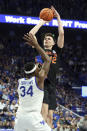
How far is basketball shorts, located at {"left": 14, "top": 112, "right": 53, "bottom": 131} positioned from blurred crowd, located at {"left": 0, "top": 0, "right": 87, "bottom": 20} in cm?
1376

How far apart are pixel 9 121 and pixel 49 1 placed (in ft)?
32.9

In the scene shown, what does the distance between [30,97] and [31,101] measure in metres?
0.06

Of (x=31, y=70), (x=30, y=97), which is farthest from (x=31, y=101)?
(x=31, y=70)

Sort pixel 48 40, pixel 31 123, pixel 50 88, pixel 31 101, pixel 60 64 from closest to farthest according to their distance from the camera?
1. pixel 31 123
2. pixel 31 101
3. pixel 50 88
4. pixel 48 40
5. pixel 60 64

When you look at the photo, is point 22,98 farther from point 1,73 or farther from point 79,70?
point 79,70

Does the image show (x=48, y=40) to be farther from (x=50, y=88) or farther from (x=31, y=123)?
(x=31, y=123)

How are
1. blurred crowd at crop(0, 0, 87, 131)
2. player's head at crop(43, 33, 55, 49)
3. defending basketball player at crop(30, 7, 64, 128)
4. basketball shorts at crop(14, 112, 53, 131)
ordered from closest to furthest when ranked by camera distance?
basketball shorts at crop(14, 112, 53, 131) < defending basketball player at crop(30, 7, 64, 128) < player's head at crop(43, 33, 55, 49) < blurred crowd at crop(0, 0, 87, 131)

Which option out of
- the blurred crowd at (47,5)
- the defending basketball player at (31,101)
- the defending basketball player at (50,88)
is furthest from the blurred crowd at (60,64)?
the defending basketball player at (31,101)

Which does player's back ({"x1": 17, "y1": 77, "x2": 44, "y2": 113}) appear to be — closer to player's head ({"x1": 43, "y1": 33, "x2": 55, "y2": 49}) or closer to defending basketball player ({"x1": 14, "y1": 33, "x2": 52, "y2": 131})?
defending basketball player ({"x1": 14, "y1": 33, "x2": 52, "y2": 131})

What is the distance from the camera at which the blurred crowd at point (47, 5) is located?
58.2 feet

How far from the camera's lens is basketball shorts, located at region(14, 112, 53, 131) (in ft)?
12.4

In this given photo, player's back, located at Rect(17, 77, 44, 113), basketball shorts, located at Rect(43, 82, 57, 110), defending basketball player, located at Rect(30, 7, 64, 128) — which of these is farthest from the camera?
basketball shorts, located at Rect(43, 82, 57, 110)

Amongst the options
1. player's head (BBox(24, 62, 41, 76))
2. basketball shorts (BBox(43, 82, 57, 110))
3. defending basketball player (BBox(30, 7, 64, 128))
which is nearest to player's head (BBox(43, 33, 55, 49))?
defending basketball player (BBox(30, 7, 64, 128))

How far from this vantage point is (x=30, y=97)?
397 centimetres
